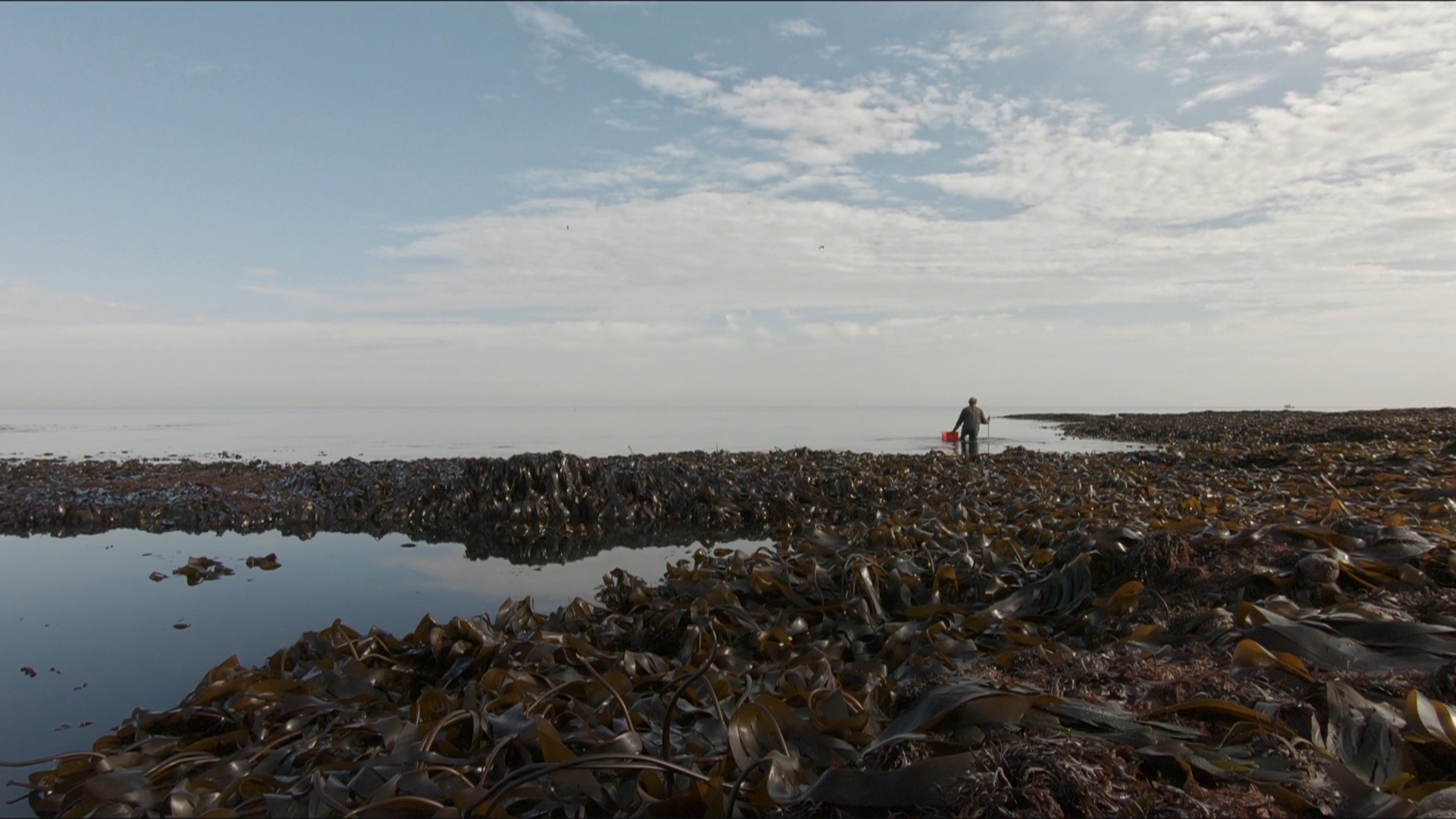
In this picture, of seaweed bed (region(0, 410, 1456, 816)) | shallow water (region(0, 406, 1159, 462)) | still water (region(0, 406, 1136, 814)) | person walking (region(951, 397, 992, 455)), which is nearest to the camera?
seaweed bed (region(0, 410, 1456, 816))

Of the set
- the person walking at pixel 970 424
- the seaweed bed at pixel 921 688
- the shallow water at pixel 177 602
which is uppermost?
the person walking at pixel 970 424

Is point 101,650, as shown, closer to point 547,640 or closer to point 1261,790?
point 547,640

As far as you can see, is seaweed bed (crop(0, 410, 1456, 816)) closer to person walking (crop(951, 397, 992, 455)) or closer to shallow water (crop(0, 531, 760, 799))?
shallow water (crop(0, 531, 760, 799))

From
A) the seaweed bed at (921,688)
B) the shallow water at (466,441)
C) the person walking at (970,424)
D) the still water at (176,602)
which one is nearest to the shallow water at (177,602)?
the still water at (176,602)

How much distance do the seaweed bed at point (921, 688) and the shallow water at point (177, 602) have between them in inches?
28.7

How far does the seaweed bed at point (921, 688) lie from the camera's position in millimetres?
1421

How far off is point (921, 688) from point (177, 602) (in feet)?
16.5

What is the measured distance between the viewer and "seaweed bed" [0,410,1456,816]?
1421mm

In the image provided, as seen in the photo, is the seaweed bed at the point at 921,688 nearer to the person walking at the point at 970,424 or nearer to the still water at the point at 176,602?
the still water at the point at 176,602

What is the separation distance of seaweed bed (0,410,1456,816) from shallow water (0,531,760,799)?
0.73 meters

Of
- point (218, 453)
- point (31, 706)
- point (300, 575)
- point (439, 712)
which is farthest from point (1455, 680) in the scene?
point (218, 453)

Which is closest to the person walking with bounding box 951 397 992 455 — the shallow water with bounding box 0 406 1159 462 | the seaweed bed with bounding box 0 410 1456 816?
the shallow water with bounding box 0 406 1159 462

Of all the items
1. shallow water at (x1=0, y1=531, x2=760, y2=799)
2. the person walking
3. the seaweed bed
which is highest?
the person walking

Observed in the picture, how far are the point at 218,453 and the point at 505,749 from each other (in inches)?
660
